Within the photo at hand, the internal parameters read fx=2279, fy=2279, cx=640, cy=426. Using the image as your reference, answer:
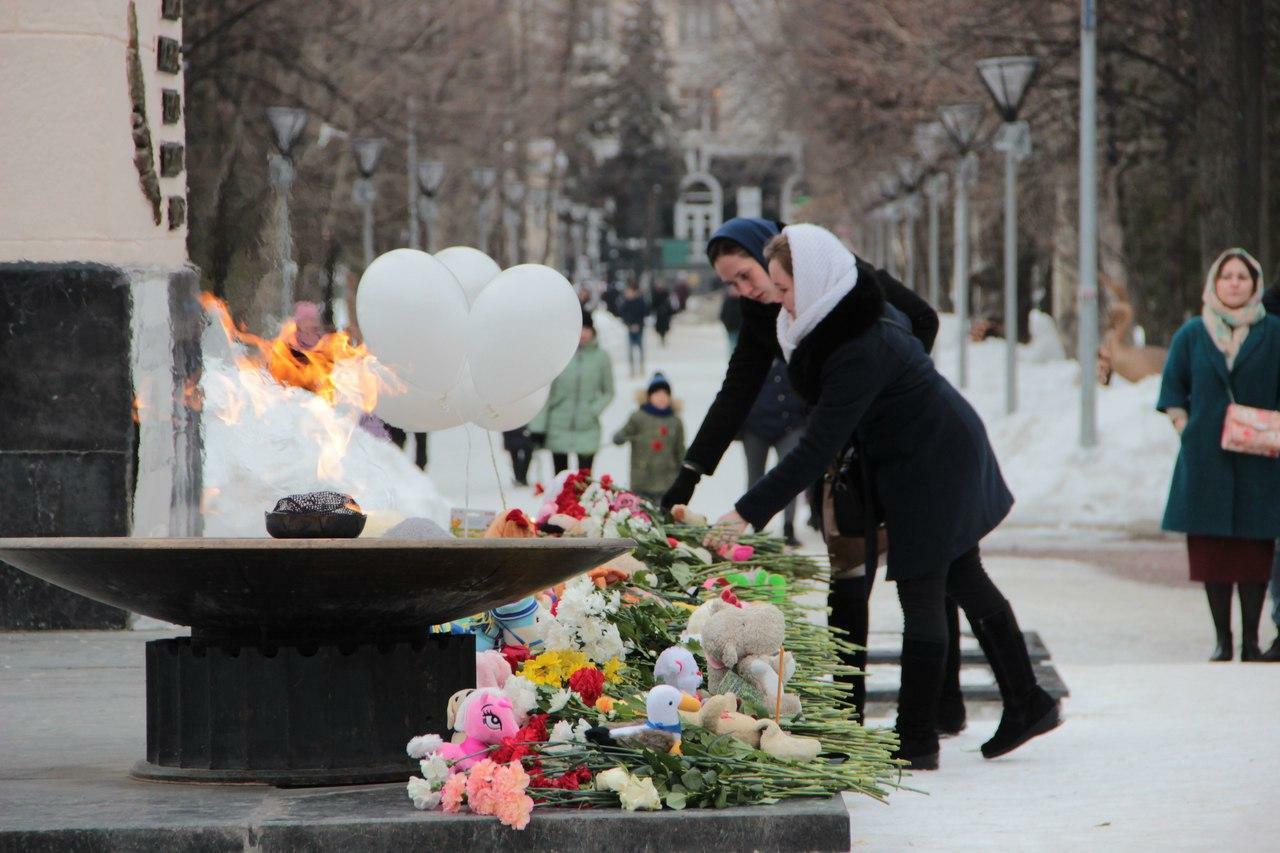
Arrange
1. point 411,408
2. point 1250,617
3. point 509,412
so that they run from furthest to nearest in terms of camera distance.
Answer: point 1250,617 < point 509,412 < point 411,408

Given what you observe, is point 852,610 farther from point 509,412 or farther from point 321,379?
point 321,379

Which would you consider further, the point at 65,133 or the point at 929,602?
the point at 65,133

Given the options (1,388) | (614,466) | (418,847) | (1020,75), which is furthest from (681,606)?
(1020,75)

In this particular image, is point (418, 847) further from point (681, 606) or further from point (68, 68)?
point (68, 68)

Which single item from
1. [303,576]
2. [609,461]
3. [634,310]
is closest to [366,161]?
[634,310]

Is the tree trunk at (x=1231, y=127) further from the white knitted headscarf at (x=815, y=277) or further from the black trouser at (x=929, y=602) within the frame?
the white knitted headscarf at (x=815, y=277)

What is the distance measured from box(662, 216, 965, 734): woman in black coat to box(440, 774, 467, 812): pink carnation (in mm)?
2379

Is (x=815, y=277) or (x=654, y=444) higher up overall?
(x=815, y=277)

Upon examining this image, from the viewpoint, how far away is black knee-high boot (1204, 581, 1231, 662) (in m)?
10.5

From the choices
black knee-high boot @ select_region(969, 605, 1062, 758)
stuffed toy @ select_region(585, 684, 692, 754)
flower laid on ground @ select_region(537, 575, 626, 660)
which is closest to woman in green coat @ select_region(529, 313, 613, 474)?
black knee-high boot @ select_region(969, 605, 1062, 758)

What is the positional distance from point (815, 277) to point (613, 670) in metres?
1.36

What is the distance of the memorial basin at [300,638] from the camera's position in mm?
5699

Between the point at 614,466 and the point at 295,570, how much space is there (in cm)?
1882

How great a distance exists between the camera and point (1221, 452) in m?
10.6
